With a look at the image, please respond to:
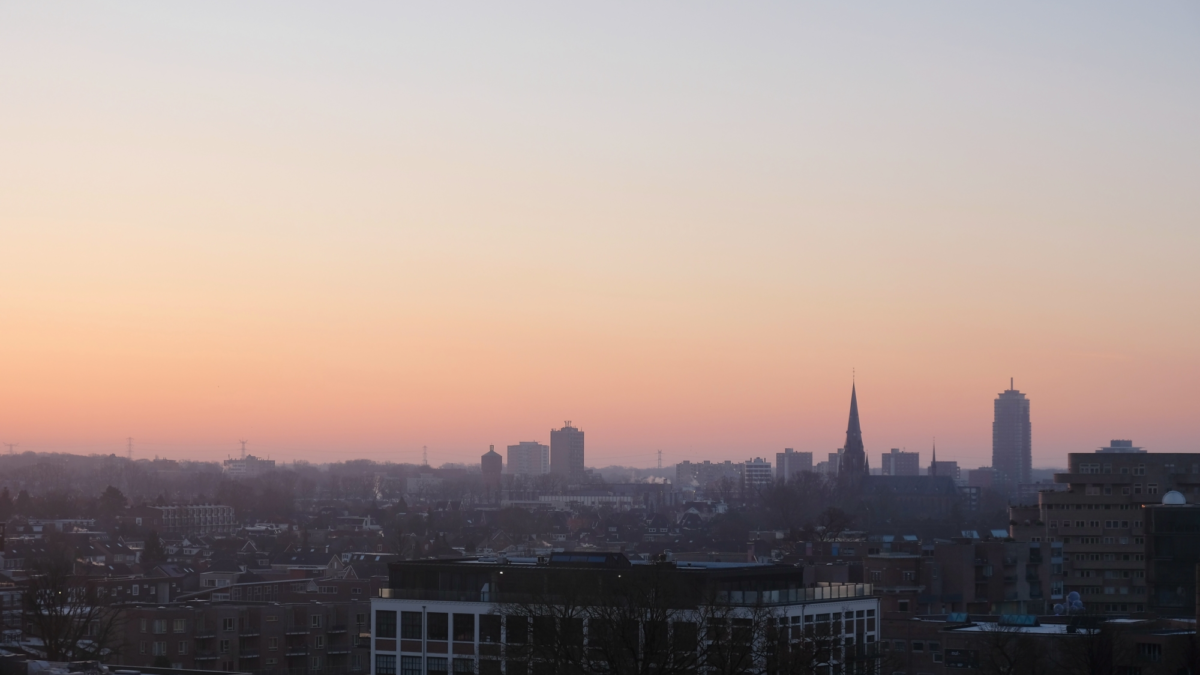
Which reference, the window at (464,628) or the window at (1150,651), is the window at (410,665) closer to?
the window at (464,628)

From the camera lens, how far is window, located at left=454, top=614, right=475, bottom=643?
4569cm

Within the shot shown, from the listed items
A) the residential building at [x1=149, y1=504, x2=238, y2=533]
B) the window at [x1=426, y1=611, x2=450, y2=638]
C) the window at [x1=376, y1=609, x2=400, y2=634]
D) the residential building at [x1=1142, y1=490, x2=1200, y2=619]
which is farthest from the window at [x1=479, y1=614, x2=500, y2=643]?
the residential building at [x1=149, y1=504, x2=238, y2=533]

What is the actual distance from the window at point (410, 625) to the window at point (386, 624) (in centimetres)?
9

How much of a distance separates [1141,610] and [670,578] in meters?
40.0

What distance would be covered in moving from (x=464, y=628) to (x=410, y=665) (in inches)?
80.2

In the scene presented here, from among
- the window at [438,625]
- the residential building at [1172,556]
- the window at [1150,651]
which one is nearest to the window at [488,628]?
the window at [438,625]

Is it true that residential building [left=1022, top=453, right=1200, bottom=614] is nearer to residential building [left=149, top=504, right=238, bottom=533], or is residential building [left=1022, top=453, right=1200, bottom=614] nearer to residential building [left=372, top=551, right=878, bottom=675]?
residential building [left=372, top=551, right=878, bottom=675]

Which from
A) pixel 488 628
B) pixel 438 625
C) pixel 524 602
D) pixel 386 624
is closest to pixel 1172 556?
pixel 488 628

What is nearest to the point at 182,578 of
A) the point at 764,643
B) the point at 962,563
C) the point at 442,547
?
the point at 442,547

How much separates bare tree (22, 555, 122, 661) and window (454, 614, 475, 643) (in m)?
15.6

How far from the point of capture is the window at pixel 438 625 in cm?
4612

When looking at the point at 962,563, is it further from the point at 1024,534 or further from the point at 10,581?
the point at 10,581

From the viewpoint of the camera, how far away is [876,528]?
171125 mm

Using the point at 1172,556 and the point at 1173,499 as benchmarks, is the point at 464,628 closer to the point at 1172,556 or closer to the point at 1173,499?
the point at 1172,556
